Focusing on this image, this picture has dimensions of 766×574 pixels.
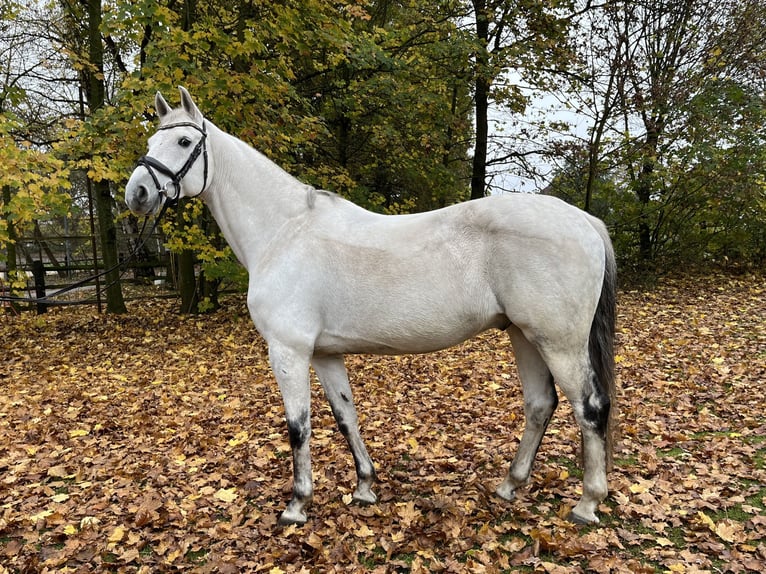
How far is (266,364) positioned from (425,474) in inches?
179

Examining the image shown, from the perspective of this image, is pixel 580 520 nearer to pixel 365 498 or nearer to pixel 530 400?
pixel 530 400

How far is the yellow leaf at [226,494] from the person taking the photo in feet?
12.5

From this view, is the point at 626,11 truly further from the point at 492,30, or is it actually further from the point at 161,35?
the point at 161,35

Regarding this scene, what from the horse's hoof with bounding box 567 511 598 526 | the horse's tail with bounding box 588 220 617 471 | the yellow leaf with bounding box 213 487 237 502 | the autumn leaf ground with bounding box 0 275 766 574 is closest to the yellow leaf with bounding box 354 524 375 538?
the autumn leaf ground with bounding box 0 275 766 574

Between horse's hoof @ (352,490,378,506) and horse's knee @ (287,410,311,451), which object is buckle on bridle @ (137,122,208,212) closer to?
horse's knee @ (287,410,311,451)

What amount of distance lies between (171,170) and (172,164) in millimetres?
48

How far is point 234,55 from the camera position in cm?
791

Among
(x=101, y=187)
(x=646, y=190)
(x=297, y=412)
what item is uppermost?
(x=101, y=187)

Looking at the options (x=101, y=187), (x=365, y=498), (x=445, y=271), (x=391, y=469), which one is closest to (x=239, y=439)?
(x=391, y=469)

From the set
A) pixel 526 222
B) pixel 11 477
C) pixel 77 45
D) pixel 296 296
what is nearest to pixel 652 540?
pixel 526 222

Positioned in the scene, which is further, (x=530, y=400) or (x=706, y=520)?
(x=530, y=400)

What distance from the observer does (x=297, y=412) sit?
10.7 feet

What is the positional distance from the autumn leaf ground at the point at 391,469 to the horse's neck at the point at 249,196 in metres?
1.96

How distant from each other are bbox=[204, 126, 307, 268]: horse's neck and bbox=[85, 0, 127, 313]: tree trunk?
7.54 metres
